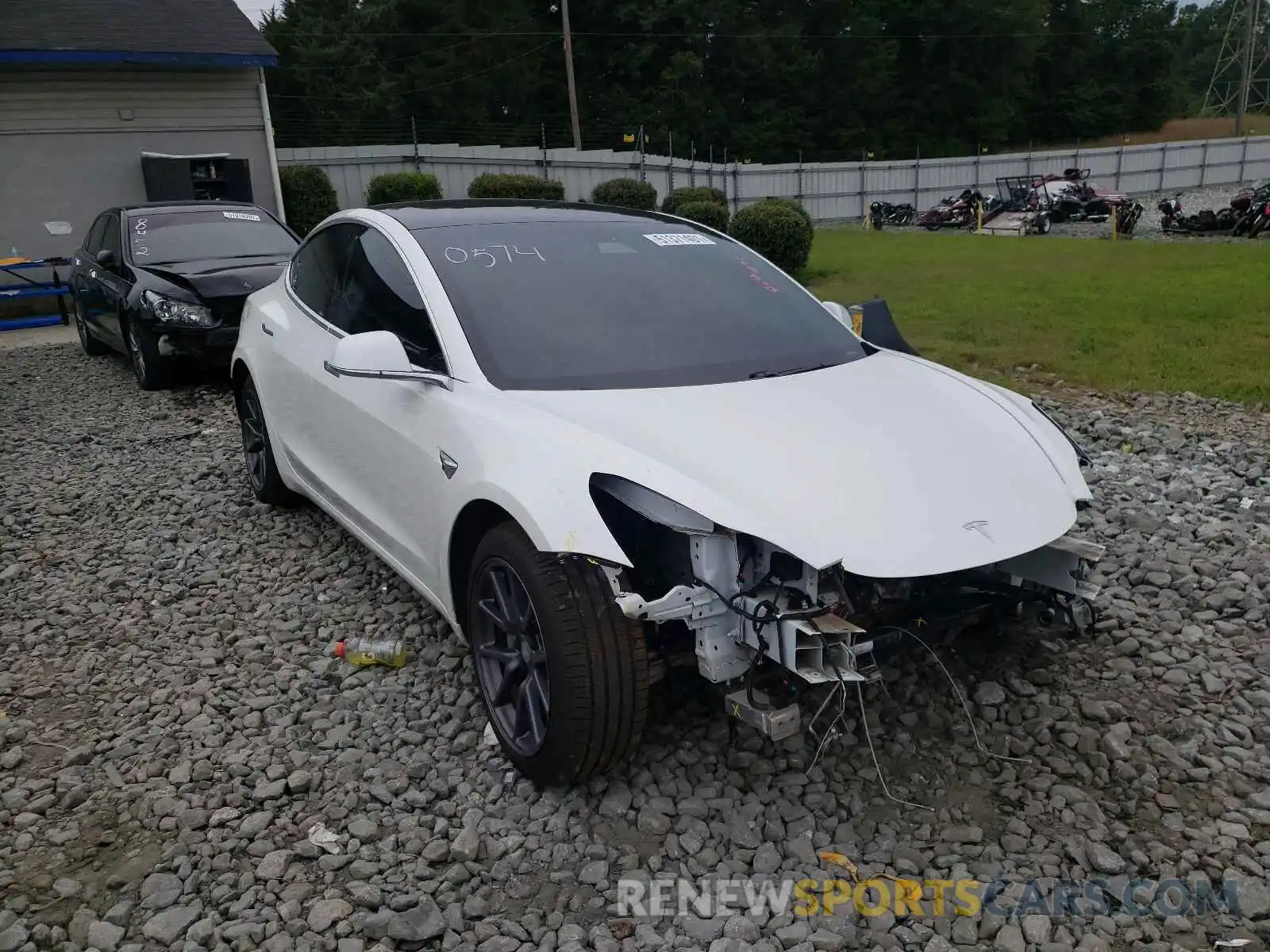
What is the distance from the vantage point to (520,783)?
295 cm

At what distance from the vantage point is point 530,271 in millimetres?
3576

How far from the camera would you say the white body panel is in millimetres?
2496

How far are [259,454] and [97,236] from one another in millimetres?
5737

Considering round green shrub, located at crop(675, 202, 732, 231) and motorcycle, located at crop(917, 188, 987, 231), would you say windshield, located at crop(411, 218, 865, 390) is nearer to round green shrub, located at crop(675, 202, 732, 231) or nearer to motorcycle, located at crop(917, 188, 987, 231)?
round green shrub, located at crop(675, 202, 732, 231)

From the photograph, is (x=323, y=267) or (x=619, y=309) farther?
(x=323, y=267)

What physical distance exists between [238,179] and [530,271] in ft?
45.8

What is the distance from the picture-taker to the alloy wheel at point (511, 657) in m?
2.82

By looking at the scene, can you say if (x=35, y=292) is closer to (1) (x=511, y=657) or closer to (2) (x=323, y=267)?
(2) (x=323, y=267)

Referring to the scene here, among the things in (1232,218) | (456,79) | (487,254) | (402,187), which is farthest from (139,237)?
(456,79)

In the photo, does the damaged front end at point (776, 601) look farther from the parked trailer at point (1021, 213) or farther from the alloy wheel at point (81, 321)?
the parked trailer at point (1021, 213)

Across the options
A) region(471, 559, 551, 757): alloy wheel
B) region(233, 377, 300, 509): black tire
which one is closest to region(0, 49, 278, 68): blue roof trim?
region(233, 377, 300, 509): black tire

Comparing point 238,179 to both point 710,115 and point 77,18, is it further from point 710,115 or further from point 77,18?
point 710,115

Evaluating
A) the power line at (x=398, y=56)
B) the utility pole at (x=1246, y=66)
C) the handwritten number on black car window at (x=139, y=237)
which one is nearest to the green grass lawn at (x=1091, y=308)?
the handwritten number on black car window at (x=139, y=237)

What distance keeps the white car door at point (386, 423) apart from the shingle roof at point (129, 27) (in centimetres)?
1323
